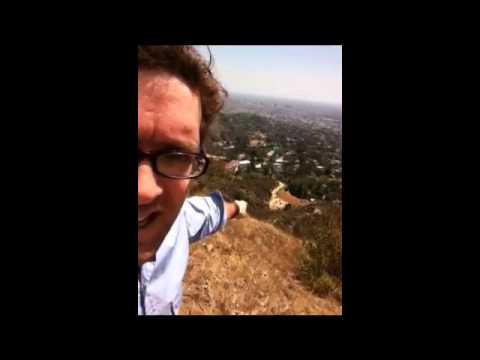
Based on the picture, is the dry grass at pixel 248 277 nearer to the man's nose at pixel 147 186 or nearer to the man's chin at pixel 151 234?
the man's chin at pixel 151 234

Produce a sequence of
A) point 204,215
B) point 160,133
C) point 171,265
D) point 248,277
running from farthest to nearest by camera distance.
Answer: point 248,277 < point 204,215 < point 171,265 < point 160,133

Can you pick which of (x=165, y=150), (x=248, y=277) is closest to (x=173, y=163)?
(x=165, y=150)

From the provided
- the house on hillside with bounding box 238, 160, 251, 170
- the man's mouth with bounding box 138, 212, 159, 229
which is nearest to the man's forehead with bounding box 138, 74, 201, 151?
the man's mouth with bounding box 138, 212, 159, 229

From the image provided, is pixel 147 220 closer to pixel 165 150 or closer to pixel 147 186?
pixel 147 186

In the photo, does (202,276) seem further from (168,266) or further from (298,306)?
(168,266)

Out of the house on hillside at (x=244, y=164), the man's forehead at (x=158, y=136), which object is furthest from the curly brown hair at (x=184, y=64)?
the house on hillside at (x=244, y=164)

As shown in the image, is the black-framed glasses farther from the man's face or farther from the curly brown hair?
the curly brown hair
